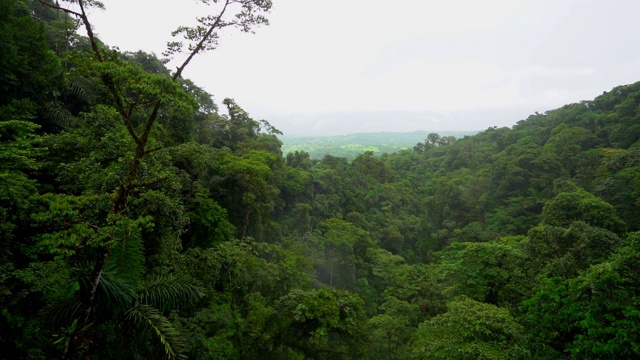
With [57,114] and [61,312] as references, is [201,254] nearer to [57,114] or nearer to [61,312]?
[61,312]

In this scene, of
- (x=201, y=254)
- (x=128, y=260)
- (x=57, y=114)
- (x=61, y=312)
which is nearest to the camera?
(x=61, y=312)

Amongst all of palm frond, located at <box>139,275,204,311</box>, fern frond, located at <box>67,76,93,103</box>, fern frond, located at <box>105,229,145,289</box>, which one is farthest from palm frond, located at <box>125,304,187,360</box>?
fern frond, located at <box>67,76,93,103</box>

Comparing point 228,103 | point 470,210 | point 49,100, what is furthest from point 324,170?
point 49,100

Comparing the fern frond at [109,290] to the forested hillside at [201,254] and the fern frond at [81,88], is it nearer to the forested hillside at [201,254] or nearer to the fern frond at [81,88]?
the forested hillside at [201,254]

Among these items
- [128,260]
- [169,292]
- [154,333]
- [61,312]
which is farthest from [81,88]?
[154,333]

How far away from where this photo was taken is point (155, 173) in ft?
16.5

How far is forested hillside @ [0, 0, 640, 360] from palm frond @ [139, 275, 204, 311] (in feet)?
0.09

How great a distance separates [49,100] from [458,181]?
3504cm

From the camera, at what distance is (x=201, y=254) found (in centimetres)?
861

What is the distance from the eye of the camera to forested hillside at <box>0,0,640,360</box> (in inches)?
187

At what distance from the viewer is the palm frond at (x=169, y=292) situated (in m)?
5.87

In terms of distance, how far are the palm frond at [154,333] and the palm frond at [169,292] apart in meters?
0.62

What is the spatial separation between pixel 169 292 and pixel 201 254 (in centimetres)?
253

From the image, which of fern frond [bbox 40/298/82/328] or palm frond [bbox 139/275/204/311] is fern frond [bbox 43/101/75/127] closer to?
palm frond [bbox 139/275/204/311]
